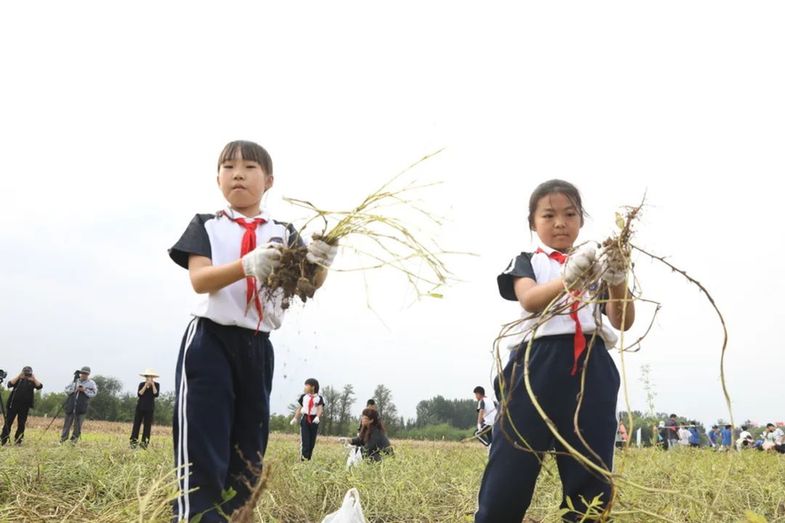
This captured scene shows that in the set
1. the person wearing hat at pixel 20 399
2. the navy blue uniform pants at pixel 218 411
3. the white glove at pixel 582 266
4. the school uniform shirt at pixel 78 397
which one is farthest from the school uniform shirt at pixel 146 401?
the white glove at pixel 582 266

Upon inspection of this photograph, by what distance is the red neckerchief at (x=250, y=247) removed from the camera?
7.61 ft

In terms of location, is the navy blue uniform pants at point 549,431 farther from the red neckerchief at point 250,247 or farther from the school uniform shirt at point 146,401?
the school uniform shirt at point 146,401

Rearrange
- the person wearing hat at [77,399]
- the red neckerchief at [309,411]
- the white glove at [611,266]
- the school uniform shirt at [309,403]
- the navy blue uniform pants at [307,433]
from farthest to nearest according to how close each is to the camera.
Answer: the person wearing hat at [77,399]
the school uniform shirt at [309,403]
the red neckerchief at [309,411]
the navy blue uniform pants at [307,433]
the white glove at [611,266]

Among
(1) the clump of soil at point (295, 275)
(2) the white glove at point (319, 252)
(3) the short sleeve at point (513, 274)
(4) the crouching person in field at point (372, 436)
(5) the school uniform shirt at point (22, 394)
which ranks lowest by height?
(4) the crouching person in field at point (372, 436)

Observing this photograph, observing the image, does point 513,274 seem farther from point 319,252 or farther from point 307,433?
point 307,433

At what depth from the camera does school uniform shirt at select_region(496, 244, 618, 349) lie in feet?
7.90

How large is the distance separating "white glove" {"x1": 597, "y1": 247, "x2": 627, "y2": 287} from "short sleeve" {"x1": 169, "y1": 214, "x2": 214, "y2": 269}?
1.36m

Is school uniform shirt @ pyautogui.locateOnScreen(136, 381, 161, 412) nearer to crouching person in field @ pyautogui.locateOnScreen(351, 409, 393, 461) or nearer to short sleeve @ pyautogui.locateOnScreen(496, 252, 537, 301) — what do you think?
crouching person in field @ pyautogui.locateOnScreen(351, 409, 393, 461)

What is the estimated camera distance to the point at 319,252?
6.91 feet

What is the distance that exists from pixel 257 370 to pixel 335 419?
3488cm

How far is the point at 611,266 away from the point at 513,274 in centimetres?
50

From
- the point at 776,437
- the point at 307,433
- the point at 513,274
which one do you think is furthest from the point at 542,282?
the point at 776,437

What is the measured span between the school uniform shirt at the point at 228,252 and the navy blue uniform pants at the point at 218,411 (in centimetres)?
5

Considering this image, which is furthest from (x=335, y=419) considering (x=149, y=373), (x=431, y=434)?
(x=149, y=373)
